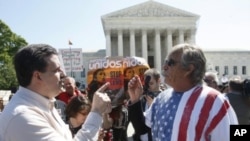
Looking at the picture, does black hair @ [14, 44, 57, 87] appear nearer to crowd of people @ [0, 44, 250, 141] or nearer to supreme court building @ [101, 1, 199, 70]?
crowd of people @ [0, 44, 250, 141]

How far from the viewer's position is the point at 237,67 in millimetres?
72062

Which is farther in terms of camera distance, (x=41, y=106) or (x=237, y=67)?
(x=237, y=67)

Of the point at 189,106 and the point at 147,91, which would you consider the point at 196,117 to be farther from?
the point at 147,91

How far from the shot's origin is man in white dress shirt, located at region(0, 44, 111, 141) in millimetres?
2082

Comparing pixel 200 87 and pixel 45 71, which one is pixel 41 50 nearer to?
pixel 45 71

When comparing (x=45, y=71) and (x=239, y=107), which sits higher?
(x=45, y=71)

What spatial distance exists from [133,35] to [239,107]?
60821mm

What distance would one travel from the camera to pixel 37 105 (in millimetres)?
2285

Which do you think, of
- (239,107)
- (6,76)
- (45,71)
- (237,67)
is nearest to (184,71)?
(45,71)

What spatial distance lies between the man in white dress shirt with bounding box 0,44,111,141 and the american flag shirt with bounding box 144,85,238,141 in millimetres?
533

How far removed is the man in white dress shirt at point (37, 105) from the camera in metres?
2.08

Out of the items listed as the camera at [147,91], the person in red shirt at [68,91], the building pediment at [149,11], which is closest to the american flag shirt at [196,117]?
the camera at [147,91]

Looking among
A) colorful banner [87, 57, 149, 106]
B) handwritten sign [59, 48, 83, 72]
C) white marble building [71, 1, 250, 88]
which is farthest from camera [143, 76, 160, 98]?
white marble building [71, 1, 250, 88]

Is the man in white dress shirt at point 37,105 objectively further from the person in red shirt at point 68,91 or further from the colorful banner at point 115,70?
the person in red shirt at point 68,91
